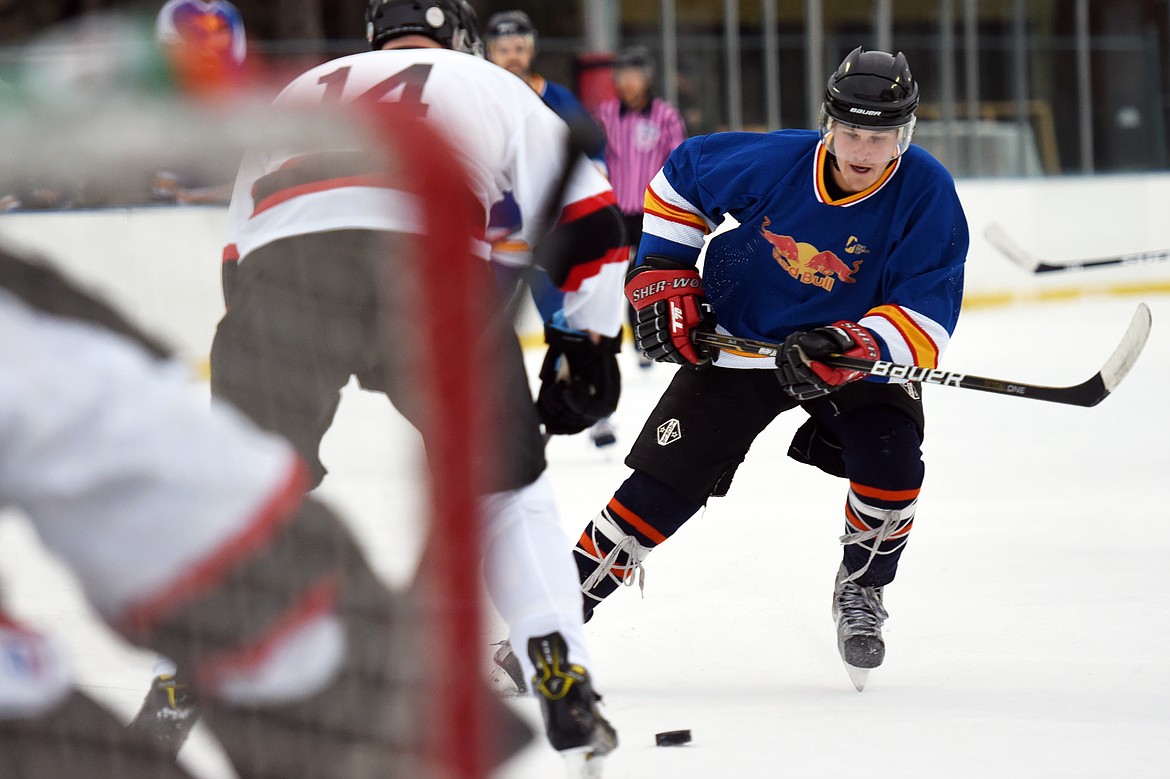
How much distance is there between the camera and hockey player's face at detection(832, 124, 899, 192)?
6.39 ft

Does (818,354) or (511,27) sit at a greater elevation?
(511,27)

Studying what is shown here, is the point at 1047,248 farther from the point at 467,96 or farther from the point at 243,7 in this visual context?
the point at 467,96

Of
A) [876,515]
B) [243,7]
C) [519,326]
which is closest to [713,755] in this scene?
[876,515]

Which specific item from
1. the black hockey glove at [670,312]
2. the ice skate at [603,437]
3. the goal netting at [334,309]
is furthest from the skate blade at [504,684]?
the ice skate at [603,437]

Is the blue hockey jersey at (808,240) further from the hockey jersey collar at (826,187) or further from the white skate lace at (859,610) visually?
the white skate lace at (859,610)

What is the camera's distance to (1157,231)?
835cm

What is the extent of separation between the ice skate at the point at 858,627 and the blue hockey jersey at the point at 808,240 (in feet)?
1.15

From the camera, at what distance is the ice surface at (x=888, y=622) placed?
0.97 m

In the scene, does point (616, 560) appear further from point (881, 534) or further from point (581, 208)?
point (581, 208)

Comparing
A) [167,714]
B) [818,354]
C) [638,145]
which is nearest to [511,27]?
[638,145]

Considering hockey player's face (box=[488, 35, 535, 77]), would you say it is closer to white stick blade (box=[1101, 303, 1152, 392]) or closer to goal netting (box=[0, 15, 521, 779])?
white stick blade (box=[1101, 303, 1152, 392])

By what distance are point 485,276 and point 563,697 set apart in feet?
1.57

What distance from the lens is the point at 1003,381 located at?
1963 millimetres

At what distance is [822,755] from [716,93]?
737 centimetres
